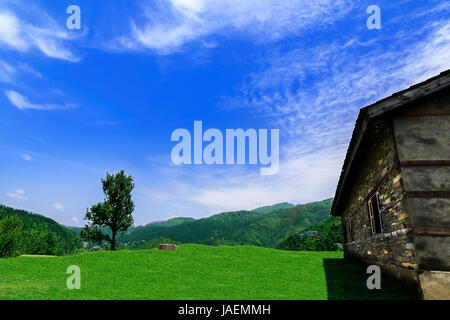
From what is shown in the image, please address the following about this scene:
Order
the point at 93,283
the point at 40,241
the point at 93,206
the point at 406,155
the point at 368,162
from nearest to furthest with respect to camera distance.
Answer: the point at 406,155 < the point at 93,283 < the point at 368,162 < the point at 93,206 < the point at 40,241

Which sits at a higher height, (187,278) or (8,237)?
(8,237)

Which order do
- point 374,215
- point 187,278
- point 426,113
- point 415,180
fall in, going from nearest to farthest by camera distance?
point 415,180 < point 426,113 < point 374,215 < point 187,278

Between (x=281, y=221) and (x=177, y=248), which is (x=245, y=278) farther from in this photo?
(x=281, y=221)

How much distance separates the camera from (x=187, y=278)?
33.8 ft

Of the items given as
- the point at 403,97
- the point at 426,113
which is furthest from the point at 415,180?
the point at 403,97

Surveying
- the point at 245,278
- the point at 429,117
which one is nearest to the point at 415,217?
the point at 429,117

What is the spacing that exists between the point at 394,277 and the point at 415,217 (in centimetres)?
233

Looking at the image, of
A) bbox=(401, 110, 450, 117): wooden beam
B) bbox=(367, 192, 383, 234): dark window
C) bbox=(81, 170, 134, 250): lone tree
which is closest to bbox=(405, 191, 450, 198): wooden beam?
bbox=(401, 110, 450, 117): wooden beam

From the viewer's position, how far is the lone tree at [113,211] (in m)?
29.2

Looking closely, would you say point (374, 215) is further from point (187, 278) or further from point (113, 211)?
point (113, 211)

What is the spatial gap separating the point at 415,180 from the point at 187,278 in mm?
8552

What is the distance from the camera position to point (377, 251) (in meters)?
9.16
